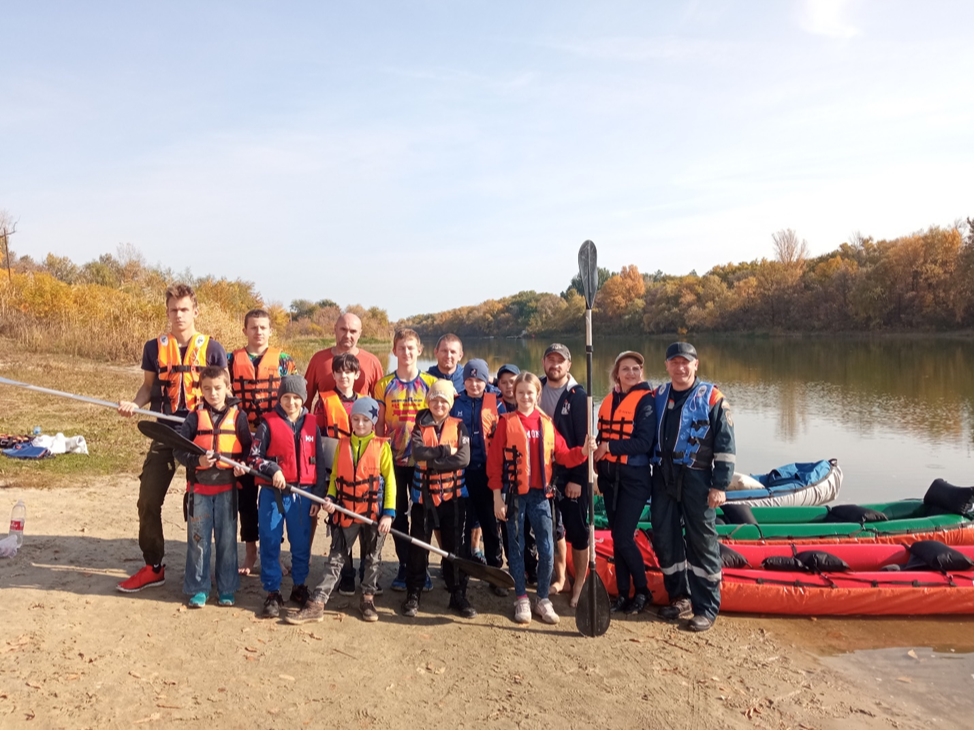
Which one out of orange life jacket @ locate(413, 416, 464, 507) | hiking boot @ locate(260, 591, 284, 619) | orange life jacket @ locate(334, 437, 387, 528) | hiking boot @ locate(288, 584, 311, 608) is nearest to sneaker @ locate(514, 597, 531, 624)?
orange life jacket @ locate(413, 416, 464, 507)

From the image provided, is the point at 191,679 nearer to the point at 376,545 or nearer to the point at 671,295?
the point at 376,545

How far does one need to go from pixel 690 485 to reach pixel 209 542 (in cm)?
339

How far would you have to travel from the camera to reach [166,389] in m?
4.67

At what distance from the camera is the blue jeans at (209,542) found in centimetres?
445

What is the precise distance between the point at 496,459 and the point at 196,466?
203 centimetres

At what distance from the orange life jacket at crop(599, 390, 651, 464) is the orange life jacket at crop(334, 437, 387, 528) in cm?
162

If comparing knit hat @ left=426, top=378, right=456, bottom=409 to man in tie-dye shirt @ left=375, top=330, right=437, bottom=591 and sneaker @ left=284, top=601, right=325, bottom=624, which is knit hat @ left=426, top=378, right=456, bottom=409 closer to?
man in tie-dye shirt @ left=375, top=330, right=437, bottom=591

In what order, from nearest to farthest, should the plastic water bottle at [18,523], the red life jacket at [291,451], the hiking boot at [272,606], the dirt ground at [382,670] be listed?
the dirt ground at [382,670], the hiking boot at [272,606], the red life jacket at [291,451], the plastic water bottle at [18,523]

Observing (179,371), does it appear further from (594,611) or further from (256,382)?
(594,611)

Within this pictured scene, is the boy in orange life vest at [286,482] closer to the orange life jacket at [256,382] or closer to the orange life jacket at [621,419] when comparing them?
the orange life jacket at [256,382]

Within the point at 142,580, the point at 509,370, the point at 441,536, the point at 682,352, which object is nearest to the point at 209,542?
the point at 142,580

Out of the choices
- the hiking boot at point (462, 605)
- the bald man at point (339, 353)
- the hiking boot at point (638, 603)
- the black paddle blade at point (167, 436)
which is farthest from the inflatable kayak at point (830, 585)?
the black paddle blade at point (167, 436)

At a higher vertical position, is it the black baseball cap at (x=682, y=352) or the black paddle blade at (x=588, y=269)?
the black paddle blade at (x=588, y=269)

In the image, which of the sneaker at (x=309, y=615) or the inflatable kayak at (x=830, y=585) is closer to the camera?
the sneaker at (x=309, y=615)
